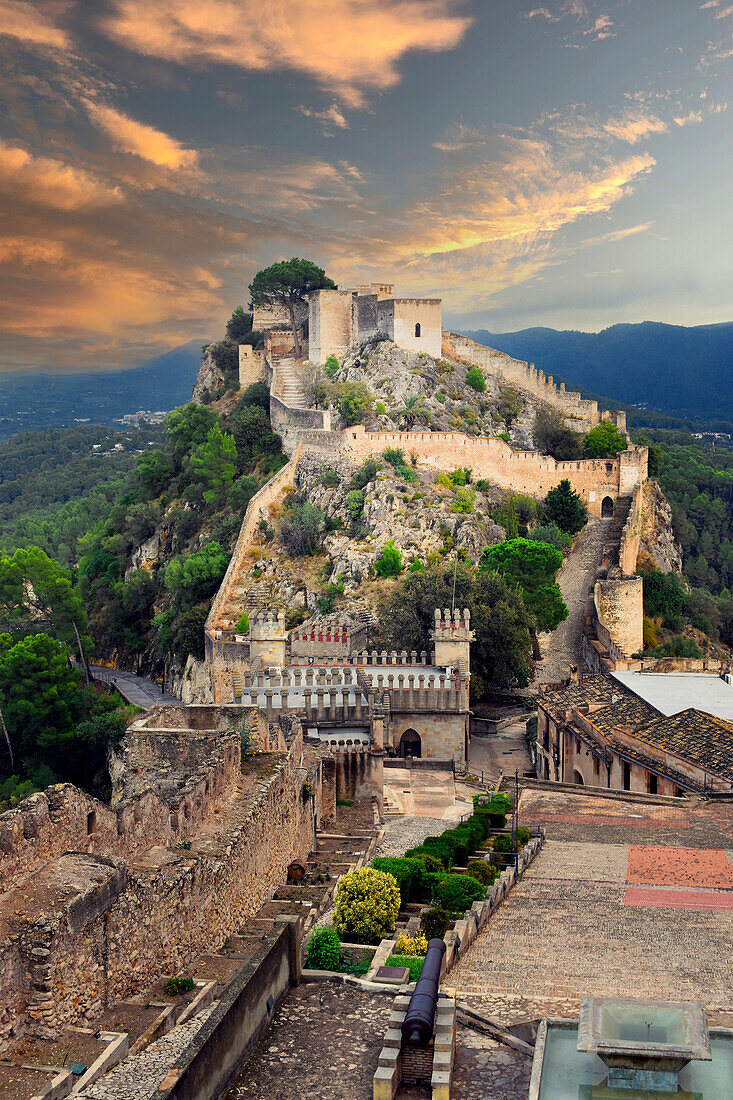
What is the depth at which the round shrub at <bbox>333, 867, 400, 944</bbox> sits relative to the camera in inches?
505

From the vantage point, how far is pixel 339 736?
23.1m


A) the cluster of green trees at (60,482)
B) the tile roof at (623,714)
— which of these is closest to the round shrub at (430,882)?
the tile roof at (623,714)

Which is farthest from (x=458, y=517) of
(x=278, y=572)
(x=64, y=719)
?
(x=64, y=719)

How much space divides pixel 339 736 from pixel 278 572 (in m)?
23.9

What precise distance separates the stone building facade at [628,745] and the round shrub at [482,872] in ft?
22.4

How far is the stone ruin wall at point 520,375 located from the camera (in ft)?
196

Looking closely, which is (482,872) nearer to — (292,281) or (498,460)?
(498,460)

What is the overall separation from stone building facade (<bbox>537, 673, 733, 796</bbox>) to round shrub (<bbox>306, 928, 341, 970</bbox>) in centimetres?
1155

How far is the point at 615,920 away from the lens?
1360 centimetres

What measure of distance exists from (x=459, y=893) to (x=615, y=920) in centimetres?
215

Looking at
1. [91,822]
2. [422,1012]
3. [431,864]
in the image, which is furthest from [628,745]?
[422,1012]

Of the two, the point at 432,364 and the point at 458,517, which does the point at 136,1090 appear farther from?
the point at 432,364

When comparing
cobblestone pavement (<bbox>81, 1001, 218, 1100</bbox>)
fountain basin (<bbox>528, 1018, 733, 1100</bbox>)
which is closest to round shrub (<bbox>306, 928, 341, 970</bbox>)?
cobblestone pavement (<bbox>81, 1001, 218, 1100</bbox>)

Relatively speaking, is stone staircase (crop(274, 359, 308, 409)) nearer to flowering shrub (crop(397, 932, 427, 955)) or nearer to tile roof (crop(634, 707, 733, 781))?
tile roof (crop(634, 707, 733, 781))
